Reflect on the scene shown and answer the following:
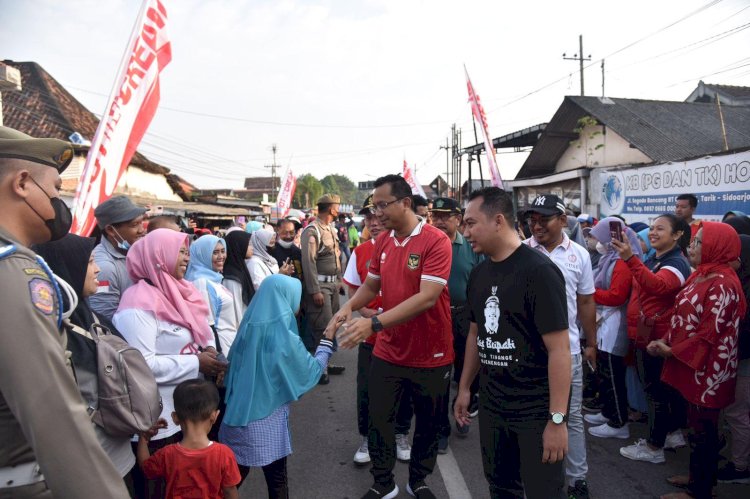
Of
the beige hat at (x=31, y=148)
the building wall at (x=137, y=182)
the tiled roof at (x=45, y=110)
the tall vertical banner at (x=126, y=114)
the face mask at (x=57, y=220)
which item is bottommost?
the face mask at (x=57, y=220)

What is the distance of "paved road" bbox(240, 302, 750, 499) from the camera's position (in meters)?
3.42

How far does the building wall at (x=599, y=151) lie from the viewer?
14.8 metres

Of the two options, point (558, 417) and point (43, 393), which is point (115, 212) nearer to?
point (43, 393)

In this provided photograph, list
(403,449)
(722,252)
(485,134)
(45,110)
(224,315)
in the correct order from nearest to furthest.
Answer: (722,252) < (224,315) < (403,449) < (485,134) < (45,110)

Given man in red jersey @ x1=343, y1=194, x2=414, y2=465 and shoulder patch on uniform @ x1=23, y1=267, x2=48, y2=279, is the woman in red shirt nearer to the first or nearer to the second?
man in red jersey @ x1=343, y1=194, x2=414, y2=465

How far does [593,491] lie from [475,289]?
1949 millimetres

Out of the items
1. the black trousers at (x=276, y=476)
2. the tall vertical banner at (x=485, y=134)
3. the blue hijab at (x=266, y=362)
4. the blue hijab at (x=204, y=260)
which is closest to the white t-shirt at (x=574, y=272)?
the blue hijab at (x=266, y=362)

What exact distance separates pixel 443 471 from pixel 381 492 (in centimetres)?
72

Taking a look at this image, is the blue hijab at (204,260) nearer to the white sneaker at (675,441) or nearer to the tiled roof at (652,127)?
the white sneaker at (675,441)

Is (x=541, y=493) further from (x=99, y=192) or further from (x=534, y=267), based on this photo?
(x=99, y=192)

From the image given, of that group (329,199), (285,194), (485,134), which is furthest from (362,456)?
(285,194)

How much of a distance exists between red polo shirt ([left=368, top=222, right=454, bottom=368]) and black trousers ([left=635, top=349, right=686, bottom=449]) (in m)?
1.91

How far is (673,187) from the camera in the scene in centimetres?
865

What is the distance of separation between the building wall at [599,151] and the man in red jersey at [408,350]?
13362mm
